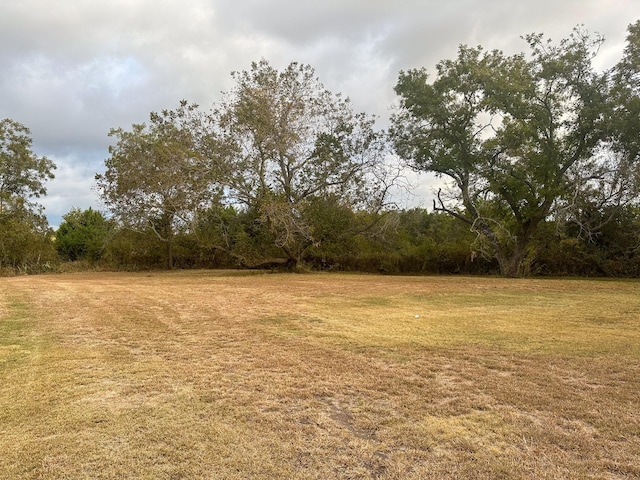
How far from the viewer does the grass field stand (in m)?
2.31

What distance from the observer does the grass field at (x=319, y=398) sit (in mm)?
2307

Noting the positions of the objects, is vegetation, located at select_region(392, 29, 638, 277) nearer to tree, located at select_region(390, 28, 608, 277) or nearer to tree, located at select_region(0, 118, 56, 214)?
tree, located at select_region(390, 28, 608, 277)

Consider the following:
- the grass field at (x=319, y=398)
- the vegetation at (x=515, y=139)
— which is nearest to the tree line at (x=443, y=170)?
the vegetation at (x=515, y=139)

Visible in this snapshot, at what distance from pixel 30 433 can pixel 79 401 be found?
531mm

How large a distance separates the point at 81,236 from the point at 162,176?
14.5 meters

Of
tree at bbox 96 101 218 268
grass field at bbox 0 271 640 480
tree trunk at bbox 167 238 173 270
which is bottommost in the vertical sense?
grass field at bbox 0 271 640 480

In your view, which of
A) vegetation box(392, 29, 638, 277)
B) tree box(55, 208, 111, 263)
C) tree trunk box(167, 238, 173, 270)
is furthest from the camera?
tree box(55, 208, 111, 263)

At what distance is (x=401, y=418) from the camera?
9.43ft

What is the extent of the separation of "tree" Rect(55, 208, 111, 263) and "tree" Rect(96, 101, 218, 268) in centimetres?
542

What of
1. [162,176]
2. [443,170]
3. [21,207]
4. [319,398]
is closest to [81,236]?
[21,207]

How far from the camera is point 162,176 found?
17.1 metres

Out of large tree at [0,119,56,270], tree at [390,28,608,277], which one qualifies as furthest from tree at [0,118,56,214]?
tree at [390,28,608,277]

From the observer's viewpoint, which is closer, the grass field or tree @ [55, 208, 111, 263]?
the grass field

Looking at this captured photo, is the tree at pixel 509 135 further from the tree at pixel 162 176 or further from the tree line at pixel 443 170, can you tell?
the tree at pixel 162 176
